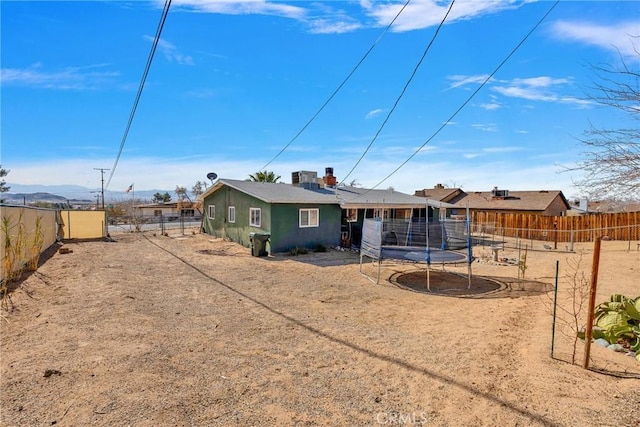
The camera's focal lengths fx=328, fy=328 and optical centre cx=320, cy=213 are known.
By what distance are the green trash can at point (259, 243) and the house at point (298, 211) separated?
26 centimetres

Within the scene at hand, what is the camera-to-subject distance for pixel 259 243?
45.9ft

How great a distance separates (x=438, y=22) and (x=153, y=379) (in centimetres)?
796

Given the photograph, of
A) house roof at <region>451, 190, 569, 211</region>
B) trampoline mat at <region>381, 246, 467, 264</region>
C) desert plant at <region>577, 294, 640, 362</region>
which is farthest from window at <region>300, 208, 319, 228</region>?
house roof at <region>451, 190, 569, 211</region>

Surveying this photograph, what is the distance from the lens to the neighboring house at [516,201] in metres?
28.2

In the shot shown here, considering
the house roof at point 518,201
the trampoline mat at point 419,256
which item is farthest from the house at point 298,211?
the house roof at point 518,201

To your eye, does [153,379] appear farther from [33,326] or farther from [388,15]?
[388,15]

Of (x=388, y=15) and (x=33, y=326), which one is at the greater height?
(x=388, y=15)

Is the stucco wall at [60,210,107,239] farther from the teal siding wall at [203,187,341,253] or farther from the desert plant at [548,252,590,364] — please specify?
the desert plant at [548,252,590,364]

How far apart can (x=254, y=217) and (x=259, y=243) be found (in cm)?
222

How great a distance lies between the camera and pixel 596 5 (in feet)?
19.7

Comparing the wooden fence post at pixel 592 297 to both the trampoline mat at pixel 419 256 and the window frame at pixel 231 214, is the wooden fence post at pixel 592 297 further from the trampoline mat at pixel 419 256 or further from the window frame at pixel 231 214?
the window frame at pixel 231 214

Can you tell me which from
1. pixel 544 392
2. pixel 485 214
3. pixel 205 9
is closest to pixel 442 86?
pixel 205 9
